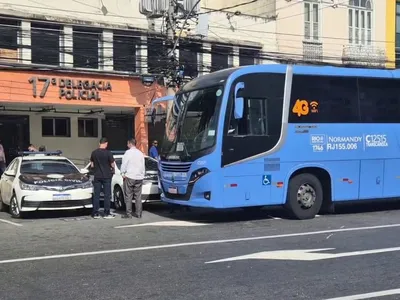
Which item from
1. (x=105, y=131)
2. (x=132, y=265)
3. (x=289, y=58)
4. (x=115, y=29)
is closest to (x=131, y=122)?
(x=105, y=131)

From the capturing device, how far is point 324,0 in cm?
2700

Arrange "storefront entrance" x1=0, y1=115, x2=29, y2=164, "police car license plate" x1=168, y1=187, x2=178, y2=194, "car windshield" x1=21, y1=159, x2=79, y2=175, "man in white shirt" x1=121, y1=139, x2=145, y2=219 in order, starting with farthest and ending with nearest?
"storefront entrance" x1=0, y1=115, x2=29, y2=164, "car windshield" x1=21, y1=159, x2=79, y2=175, "man in white shirt" x1=121, y1=139, x2=145, y2=219, "police car license plate" x1=168, y1=187, x2=178, y2=194

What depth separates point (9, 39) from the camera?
20.0 metres

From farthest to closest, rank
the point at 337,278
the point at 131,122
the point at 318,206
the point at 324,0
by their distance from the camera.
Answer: the point at 324,0
the point at 131,122
the point at 318,206
the point at 337,278

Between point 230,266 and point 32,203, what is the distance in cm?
669

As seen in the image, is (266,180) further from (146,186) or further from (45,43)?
(45,43)

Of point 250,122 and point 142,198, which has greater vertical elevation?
point 250,122

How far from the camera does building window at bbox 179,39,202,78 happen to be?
72.2ft

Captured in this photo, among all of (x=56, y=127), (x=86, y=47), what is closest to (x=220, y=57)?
(x=86, y=47)

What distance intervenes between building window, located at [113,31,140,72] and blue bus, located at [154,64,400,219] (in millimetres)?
10051

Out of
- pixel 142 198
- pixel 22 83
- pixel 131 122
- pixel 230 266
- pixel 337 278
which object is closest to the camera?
pixel 337 278

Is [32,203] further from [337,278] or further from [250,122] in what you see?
[337,278]

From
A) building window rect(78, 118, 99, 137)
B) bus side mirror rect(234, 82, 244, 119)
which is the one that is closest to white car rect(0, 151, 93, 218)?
bus side mirror rect(234, 82, 244, 119)

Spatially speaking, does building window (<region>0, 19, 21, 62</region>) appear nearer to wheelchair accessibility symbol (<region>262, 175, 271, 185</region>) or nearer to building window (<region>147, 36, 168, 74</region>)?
building window (<region>147, 36, 168, 74</region>)
